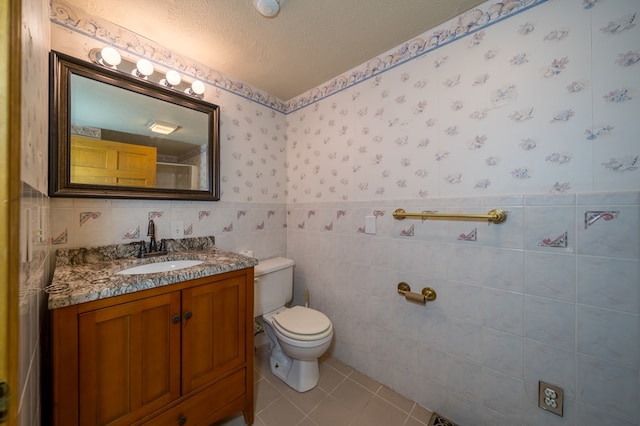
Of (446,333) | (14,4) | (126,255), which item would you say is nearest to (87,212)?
(126,255)

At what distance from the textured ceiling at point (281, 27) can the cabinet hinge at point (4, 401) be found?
60.2 inches

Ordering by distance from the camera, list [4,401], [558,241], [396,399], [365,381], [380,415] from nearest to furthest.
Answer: [4,401]
[558,241]
[380,415]
[396,399]
[365,381]

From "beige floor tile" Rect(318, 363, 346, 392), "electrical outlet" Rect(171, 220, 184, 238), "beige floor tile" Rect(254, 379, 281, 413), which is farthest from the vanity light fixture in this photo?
"beige floor tile" Rect(318, 363, 346, 392)

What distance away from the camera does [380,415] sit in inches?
52.3

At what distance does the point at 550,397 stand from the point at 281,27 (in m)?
2.26

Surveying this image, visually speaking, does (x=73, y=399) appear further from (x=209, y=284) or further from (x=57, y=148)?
(x=57, y=148)

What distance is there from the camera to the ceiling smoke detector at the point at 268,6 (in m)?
1.12

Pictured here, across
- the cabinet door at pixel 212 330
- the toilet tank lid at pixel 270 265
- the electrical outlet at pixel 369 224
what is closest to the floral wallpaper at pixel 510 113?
the electrical outlet at pixel 369 224

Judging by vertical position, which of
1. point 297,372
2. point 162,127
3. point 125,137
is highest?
point 162,127

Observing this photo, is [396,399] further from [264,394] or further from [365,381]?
[264,394]

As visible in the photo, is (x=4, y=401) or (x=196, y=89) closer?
(x=4, y=401)

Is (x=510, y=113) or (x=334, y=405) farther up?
(x=510, y=113)

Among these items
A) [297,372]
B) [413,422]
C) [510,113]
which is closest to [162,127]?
[297,372]

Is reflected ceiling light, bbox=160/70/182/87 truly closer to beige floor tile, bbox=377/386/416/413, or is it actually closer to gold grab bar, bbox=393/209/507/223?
gold grab bar, bbox=393/209/507/223
